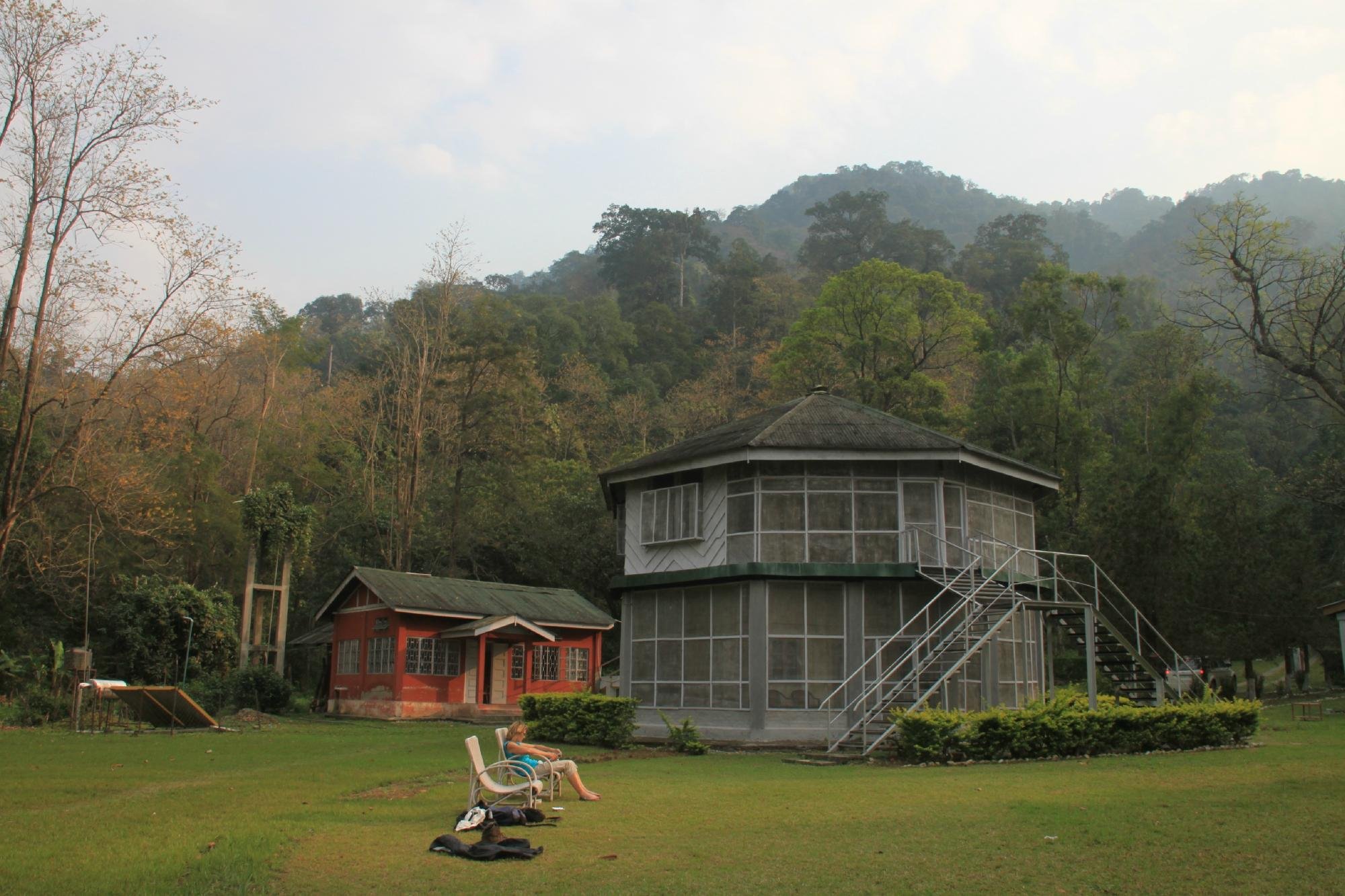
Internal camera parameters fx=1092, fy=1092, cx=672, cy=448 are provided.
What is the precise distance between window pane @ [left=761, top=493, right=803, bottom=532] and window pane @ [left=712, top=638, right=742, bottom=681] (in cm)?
259

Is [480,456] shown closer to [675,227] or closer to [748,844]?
[748,844]

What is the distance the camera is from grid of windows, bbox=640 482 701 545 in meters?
25.0

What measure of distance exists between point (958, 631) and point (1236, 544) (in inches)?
765

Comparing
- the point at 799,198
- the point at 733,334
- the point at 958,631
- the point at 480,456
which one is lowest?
the point at 958,631

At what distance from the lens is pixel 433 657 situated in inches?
1307

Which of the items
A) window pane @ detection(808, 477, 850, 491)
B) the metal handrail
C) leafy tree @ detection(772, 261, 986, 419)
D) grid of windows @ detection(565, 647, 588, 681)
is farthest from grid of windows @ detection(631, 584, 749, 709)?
leafy tree @ detection(772, 261, 986, 419)

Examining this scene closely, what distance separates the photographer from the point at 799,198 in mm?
188750

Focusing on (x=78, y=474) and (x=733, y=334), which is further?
(x=733, y=334)

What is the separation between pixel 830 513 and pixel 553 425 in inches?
1305

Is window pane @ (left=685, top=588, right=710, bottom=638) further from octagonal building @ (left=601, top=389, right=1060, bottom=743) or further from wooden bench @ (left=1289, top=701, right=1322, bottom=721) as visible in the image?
wooden bench @ (left=1289, top=701, right=1322, bottom=721)

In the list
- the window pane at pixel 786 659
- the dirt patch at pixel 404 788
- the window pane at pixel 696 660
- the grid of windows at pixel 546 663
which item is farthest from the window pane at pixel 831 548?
the grid of windows at pixel 546 663

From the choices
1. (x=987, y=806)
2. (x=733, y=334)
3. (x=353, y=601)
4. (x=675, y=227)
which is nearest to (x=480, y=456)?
(x=353, y=601)

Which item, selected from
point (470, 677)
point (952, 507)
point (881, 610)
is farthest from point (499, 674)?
point (952, 507)

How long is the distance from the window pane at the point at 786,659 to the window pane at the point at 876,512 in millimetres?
2949
